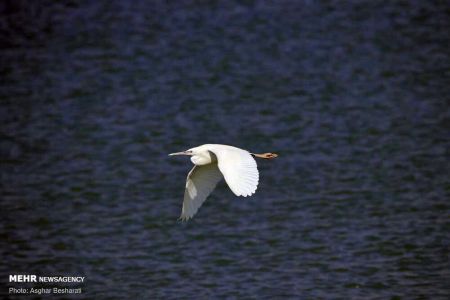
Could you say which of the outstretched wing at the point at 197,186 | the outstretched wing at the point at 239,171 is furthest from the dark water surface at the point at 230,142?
the outstretched wing at the point at 239,171

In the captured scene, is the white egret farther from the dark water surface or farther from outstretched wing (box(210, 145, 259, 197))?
the dark water surface

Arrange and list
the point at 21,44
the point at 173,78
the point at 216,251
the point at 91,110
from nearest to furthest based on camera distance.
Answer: the point at 216,251 → the point at 91,110 → the point at 173,78 → the point at 21,44

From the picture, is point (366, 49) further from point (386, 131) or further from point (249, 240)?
point (249, 240)

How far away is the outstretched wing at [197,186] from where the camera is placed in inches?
373

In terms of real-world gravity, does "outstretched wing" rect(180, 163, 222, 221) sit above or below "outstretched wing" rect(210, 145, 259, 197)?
below

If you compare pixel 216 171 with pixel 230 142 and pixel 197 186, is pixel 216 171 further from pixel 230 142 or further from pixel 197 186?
pixel 230 142

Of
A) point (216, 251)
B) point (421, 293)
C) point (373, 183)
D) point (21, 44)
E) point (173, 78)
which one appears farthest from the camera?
point (21, 44)

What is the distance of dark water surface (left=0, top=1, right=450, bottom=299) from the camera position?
11859 mm

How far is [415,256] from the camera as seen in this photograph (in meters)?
11.8

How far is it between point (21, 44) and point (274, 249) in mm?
9471

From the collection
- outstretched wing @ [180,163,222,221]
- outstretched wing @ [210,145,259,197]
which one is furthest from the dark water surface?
outstretched wing @ [210,145,259,197]

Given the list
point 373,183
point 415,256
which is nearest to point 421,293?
point 415,256

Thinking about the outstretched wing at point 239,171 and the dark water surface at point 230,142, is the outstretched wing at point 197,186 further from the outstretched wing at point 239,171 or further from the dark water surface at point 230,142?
the dark water surface at point 230,142

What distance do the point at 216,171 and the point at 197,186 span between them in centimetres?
22
